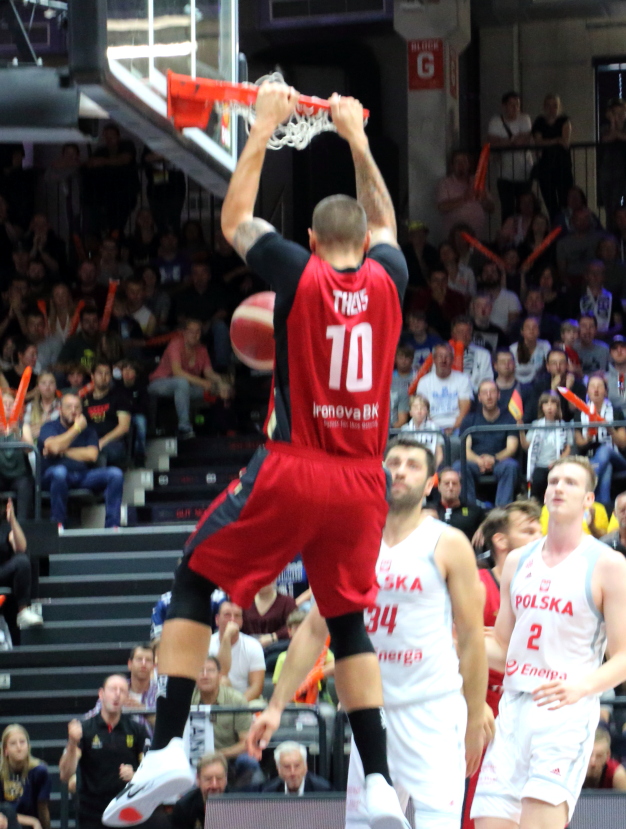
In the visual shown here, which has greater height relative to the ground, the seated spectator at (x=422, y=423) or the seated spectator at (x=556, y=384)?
the seated spectator at (x=556, y=384)

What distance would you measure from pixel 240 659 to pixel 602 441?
3703 mm

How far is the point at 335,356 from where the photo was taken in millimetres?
4926

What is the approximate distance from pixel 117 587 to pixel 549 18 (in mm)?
9529

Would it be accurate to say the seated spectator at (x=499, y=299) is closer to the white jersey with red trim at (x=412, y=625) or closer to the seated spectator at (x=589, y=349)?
the seated spectator at (x=589, y=349)

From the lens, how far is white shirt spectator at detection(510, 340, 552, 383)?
13.3 m

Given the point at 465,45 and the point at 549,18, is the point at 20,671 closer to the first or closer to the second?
the point at 465,45

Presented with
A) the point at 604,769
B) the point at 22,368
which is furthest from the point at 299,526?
the point at 22,368

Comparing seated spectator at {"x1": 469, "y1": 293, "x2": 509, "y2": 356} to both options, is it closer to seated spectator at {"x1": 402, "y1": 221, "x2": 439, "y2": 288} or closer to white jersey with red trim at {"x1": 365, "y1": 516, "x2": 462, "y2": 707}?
seated spectator at {"x1": 402, "y1": 221, "x2": 439, "y2": 288}

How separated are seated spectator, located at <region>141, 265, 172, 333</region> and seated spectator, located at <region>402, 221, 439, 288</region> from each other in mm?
2649

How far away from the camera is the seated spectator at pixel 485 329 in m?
14.3

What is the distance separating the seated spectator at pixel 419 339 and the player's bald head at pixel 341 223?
28.7ft

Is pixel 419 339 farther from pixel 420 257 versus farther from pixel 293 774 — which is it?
pixel 293 774

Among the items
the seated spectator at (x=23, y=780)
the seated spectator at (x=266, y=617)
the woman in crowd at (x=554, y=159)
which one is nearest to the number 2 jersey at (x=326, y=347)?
the seated spectator at (x=23, y=780)

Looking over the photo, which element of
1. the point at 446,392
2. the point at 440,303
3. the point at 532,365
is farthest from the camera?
the point at 440,303
